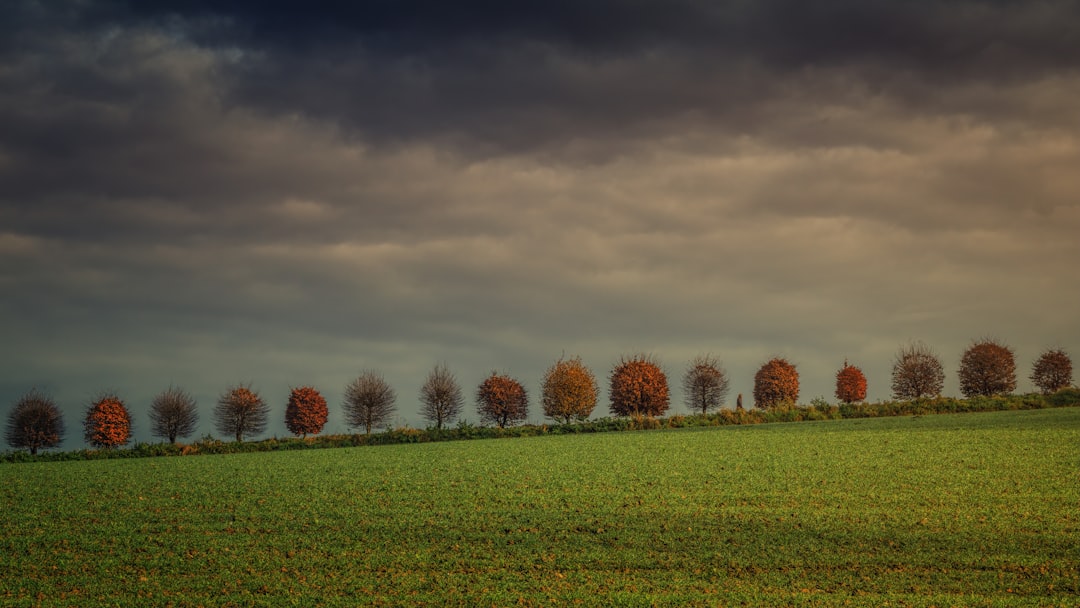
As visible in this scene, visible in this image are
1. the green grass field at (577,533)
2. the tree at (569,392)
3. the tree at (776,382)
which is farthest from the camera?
the tree at (776,382)

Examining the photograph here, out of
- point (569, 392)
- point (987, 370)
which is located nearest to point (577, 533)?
point (569, 392)

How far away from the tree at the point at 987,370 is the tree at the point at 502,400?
38.1 metres

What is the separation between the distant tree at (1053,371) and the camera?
69188 millimetres

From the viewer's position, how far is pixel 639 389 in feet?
226

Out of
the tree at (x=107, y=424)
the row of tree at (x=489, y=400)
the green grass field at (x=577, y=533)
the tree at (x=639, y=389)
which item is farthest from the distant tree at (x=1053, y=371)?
the tree at (x=107, y=424)

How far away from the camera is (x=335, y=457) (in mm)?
30375

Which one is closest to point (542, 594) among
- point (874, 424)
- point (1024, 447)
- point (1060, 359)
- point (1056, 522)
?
point (1056, 522)

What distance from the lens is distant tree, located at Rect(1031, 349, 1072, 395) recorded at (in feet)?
227

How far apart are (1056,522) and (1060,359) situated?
219ft

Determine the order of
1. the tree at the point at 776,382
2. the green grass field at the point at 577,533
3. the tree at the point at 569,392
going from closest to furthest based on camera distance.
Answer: the green grass field at the point at 577,533 → the tree at the point at 569,392 → the tree at the point at 776,382

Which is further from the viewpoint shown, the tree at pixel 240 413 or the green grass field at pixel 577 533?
the tree at pixel 240 413

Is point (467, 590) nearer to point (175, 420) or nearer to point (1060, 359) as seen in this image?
point (175, 420)

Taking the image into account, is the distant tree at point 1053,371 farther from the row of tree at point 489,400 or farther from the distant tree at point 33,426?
the distant tree at point 33,426

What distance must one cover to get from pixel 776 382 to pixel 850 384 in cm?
1274
